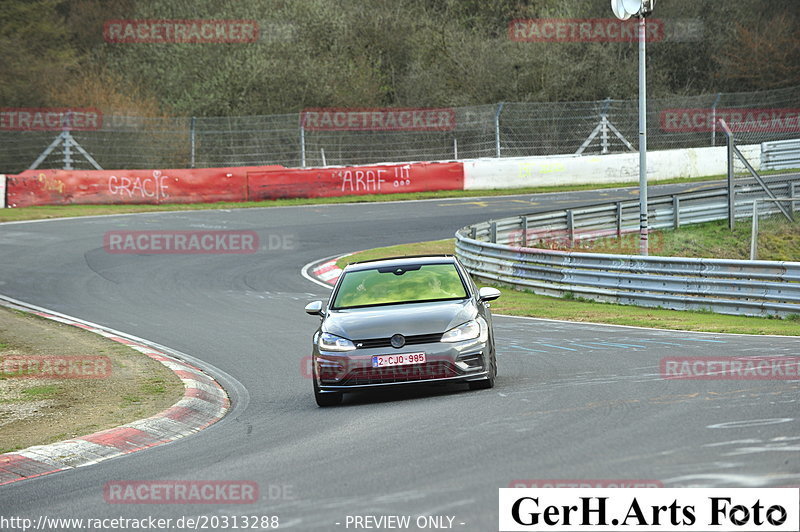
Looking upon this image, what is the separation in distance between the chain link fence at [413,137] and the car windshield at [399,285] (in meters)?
26.5

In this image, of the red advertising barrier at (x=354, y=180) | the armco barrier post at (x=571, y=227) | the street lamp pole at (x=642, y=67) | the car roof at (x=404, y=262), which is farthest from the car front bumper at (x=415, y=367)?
the red advertising barrier at (x=354, y=180)

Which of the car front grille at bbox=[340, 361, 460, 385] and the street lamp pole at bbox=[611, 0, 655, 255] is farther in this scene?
the street lamp pole at bbox=[611, 0, 655, 255]

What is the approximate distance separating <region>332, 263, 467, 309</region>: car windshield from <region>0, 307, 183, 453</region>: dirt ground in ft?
7.34

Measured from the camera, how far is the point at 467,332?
10602mm

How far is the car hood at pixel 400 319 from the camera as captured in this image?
34.5 feet

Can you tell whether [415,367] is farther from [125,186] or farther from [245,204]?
[125,186]

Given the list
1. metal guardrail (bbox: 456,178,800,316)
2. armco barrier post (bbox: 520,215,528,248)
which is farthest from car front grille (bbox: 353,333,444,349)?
armco barrier post (bbox: 520,215,528,248)

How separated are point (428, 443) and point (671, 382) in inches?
130

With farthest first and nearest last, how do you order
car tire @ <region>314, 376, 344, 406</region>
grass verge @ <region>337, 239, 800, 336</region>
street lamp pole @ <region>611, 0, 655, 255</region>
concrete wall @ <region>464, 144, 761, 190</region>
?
concrete wall @ <region>464, 144, 761, 190</region>, street lamp pole @ <region>611, 0, 655, 255</region>, grass verge @ <region>337, 239, 800, 336</region>, car tire @ <region>314, 376, 344, 406</region>

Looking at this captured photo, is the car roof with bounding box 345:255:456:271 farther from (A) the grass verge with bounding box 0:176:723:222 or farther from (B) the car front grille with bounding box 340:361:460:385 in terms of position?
(A) the grass verge with bounding box 0:176:723:222

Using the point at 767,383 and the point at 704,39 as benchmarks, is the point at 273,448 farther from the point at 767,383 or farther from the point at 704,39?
the point at 704,39

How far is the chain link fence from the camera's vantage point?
38.6 metres

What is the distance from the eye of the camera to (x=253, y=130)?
3884 cm

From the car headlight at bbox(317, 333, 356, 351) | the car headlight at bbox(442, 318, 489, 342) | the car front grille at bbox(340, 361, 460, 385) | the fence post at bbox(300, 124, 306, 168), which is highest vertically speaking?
the fence post at bbox(300, 124, 306, 168)
